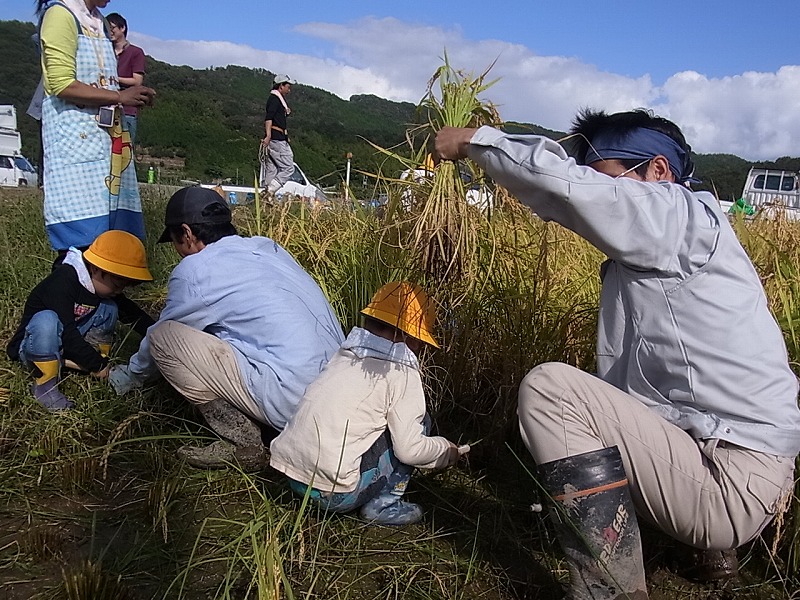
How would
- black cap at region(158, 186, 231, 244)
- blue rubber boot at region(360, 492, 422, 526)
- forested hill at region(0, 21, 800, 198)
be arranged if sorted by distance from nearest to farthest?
blue rubber boot at region(360, 492, 422, 526) < black cap at region(158, 186, 231, 244) < forested hill at region(0, 21, 800, 198)

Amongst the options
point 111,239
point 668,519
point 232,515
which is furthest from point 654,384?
point 111,239

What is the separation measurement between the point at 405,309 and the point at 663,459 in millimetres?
800

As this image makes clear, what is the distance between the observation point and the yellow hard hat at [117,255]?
259cm

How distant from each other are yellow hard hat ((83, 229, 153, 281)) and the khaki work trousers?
5.78ft

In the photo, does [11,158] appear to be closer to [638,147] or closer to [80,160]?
[80,160]

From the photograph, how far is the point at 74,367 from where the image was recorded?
8.73 feet

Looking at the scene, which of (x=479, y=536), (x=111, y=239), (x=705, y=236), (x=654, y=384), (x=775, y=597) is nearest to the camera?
(x=705, y=236)

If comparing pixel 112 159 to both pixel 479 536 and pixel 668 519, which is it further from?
pixel 668 519

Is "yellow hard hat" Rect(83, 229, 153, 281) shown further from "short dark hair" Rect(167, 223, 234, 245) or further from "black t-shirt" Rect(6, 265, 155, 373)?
"short dark hair" Rect(167, 223, 234, 245)

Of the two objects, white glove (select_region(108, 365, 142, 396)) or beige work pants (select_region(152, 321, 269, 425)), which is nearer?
beige work pants (select_region(152, 321, 269, 425))

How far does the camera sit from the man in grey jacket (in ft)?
4.60

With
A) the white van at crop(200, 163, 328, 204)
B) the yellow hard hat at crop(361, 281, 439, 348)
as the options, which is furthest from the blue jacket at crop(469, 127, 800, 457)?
the white van at crop(200, 163, 328, 204)

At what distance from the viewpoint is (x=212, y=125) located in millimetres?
31547

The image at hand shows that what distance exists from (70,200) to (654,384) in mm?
2381
